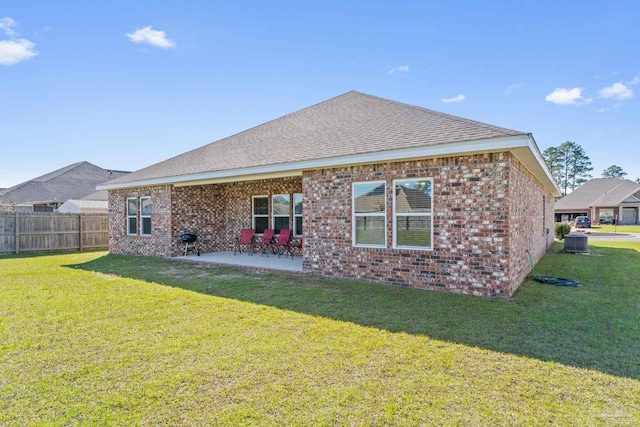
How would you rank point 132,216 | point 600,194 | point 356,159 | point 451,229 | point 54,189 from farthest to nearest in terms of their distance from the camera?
point 600,194 < point 54,189 < point 132,216 < point 356,159 < point 451,229

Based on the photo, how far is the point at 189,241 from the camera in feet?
39.8

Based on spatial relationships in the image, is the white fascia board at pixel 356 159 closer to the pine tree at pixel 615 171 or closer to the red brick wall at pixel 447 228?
the red brick wall at pixel 447 228

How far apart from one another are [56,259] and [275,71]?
10728 mm

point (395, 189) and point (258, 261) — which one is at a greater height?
point (395, 189)

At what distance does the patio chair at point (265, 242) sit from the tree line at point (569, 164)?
7167cm

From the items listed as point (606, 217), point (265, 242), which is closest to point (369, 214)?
point (265, 242)

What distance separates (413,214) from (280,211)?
20.3ft

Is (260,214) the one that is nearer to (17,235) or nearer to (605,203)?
(17,235)

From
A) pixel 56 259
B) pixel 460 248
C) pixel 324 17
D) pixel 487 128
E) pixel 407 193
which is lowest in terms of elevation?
pixel 56 259

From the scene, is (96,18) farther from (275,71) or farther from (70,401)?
(70,401)

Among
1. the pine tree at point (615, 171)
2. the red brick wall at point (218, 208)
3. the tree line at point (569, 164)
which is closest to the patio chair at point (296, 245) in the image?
the red brick wall at point (218, 208)

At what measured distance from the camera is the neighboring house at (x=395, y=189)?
243 inches

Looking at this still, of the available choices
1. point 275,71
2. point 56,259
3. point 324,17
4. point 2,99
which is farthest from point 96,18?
point 2,99

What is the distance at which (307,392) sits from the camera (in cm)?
298
